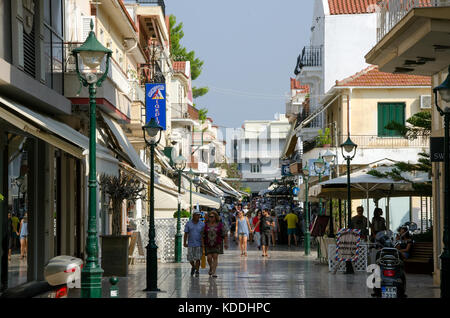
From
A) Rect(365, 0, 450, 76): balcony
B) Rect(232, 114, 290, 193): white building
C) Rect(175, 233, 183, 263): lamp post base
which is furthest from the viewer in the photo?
Rect(232, 114, 290, 193): white building

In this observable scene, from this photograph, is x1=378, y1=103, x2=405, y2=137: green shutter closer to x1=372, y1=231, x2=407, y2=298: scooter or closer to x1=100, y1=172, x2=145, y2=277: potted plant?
x1=100, y1=172, x2=145, y2=277: potted plant

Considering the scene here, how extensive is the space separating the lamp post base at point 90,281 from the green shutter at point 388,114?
32.0 meters

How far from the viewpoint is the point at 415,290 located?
769 inches

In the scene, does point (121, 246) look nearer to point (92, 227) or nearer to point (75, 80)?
point (75, 80)

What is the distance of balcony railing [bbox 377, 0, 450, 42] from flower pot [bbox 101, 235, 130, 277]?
8175 mm

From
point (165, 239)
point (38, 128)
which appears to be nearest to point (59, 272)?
point (38, 128)

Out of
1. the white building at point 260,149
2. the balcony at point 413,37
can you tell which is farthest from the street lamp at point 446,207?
the white building at point 260,149

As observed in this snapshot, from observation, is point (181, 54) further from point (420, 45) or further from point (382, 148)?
point (420, 45)

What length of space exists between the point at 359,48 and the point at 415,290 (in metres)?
33.4

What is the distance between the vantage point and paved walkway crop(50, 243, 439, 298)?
19.0 m

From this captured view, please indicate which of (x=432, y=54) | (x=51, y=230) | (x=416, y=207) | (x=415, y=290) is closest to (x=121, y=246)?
(x=51, y=230)

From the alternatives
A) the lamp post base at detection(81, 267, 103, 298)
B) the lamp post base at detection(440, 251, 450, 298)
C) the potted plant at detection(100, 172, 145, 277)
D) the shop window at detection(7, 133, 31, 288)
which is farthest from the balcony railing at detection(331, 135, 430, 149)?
the lamp post base at detection(81, 267, 103, 298)

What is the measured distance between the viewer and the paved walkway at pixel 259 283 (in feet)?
62.3

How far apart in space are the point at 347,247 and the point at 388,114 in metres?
21.1
